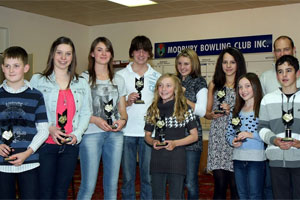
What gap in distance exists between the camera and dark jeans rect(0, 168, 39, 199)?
2.70 metres

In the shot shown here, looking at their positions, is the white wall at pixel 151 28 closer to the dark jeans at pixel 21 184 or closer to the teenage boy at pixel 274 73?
the teenage boy at pixel 274 73

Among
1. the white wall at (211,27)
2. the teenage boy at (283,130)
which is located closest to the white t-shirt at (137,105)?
the teenage boy at (283,130)

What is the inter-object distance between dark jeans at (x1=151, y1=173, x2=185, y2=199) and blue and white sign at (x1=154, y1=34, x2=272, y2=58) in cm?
523

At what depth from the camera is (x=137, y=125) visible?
3.60 metres

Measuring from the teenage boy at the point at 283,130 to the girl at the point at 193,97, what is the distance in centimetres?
55

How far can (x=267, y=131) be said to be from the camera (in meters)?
3.12

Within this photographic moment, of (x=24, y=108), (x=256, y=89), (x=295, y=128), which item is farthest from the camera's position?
(x=256, y=89)

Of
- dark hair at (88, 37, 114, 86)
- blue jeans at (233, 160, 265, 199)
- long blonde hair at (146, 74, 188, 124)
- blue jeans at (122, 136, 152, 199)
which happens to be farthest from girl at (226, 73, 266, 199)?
dark hair at (88, 37, 114, 86)

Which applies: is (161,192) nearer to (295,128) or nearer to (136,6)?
(295,128)

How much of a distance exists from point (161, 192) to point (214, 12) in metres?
5.85

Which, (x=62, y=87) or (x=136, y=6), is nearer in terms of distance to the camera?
(x=62, y=87)

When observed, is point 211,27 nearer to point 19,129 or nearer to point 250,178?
point 250,178

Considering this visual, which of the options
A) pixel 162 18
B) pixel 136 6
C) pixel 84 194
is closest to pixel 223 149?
pixel 84 194

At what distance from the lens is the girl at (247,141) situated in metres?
3.23
